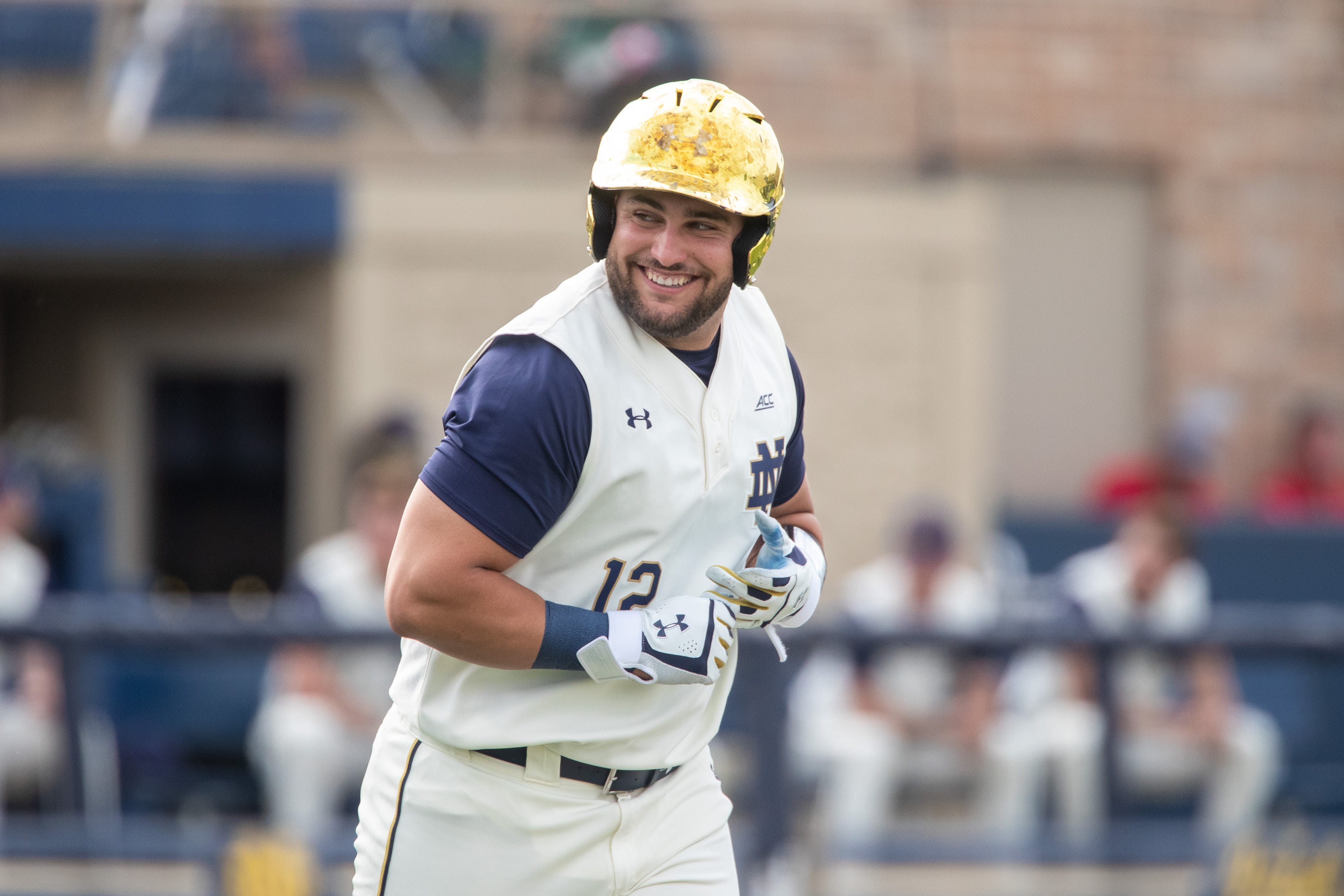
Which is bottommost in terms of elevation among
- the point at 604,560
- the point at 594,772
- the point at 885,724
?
the point at 885,724

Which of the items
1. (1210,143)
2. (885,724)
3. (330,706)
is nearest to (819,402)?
(885,724)

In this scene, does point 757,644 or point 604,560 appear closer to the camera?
point 604,560

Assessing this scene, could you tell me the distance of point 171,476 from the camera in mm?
8883

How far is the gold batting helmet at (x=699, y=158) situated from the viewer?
238cm

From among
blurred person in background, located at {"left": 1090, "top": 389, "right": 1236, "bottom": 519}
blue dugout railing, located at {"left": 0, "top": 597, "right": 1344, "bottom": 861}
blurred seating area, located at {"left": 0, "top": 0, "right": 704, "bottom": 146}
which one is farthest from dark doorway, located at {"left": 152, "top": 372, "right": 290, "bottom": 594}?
blurred person in background, located at {"left": 1090, "top": 389, "right": 1236, "bottom": 519}

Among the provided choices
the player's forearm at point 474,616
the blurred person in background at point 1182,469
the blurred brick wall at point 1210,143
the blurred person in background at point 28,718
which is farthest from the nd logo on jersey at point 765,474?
the blurred brick wall at point 1210,143

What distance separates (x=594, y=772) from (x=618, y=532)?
39 cm

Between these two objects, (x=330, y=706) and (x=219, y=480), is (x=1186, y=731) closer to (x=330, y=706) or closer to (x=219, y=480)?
(x=330, y=706)

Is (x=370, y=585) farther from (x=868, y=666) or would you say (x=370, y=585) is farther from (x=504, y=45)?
(x=504, y=45)

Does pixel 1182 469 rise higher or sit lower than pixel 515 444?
lower

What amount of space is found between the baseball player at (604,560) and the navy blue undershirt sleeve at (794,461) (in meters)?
0.14

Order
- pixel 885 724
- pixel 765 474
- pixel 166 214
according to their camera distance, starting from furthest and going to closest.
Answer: pixel 166 214, pixel 885 724, pixel 765 474

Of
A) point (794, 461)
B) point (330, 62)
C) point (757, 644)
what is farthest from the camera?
point (330, 62)

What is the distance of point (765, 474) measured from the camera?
2.66m
